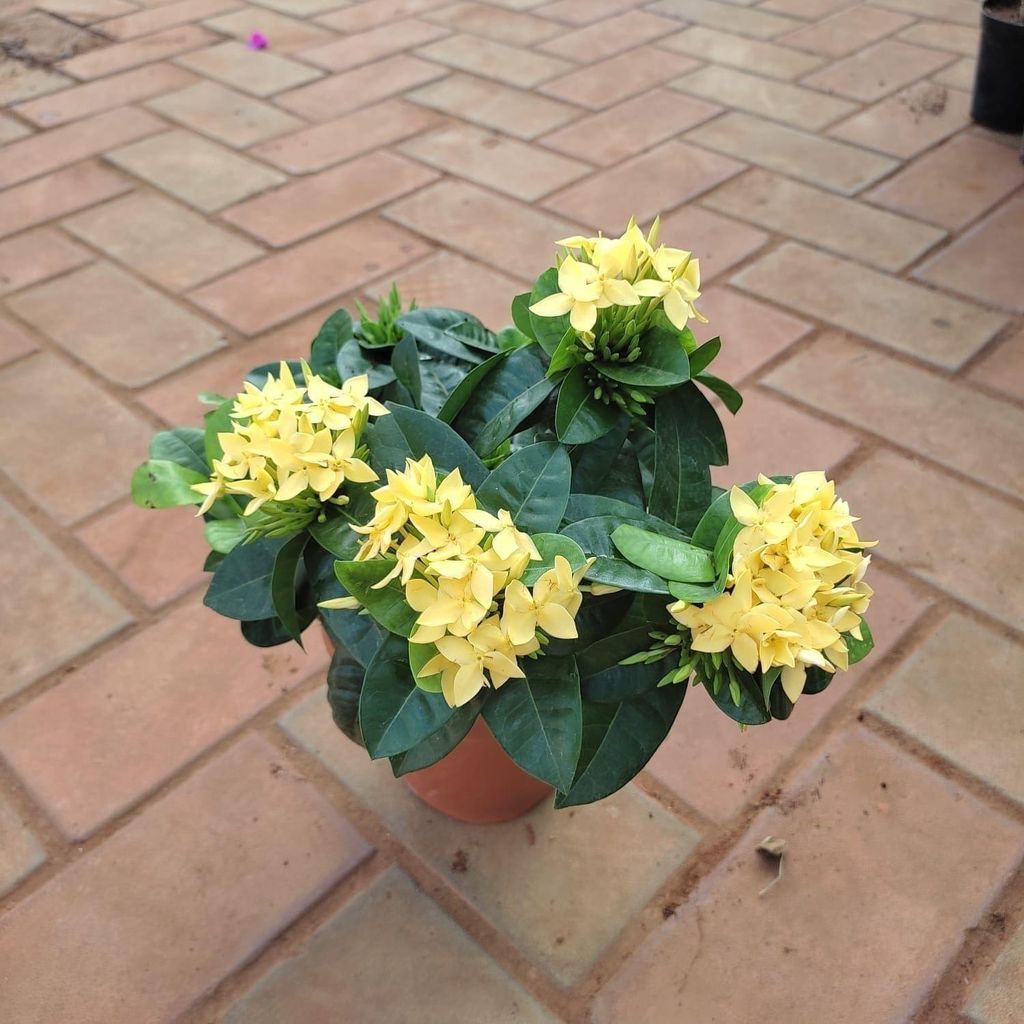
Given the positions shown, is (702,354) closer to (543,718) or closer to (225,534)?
(543,718)

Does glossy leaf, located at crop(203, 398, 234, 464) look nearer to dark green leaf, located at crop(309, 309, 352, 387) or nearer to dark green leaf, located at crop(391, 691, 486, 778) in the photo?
dark green leaf, located at crop(309, 309, 352, 387)

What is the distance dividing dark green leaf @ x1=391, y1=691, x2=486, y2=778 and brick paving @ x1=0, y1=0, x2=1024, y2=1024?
377mm

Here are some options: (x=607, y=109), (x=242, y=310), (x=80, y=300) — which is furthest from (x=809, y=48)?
(x=80, y=300)

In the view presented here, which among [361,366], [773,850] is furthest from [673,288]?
[773,850]

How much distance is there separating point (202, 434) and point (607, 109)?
7.35 feet

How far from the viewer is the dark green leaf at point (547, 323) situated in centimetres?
101

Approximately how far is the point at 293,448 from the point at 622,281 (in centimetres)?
33

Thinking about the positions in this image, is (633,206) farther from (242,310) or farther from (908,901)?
(908,901)

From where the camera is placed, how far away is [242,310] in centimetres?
226

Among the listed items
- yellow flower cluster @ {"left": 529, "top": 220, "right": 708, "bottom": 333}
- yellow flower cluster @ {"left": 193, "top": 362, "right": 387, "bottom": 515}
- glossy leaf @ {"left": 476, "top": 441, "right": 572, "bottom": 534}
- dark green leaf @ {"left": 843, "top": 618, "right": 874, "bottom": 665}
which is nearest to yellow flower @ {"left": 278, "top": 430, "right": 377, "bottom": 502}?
yellow flower cluster @ {"left": 193, "top": 362, "right": 387, "bottom": 515}

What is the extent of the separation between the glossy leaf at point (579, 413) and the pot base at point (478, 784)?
1.21ft

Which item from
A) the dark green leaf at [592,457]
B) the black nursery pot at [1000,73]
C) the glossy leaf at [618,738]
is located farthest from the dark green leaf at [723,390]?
the black nursery pot at [1000,73]

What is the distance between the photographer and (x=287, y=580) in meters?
1.00

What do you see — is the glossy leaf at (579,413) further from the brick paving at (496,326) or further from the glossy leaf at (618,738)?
the brick paving at (496,326)
